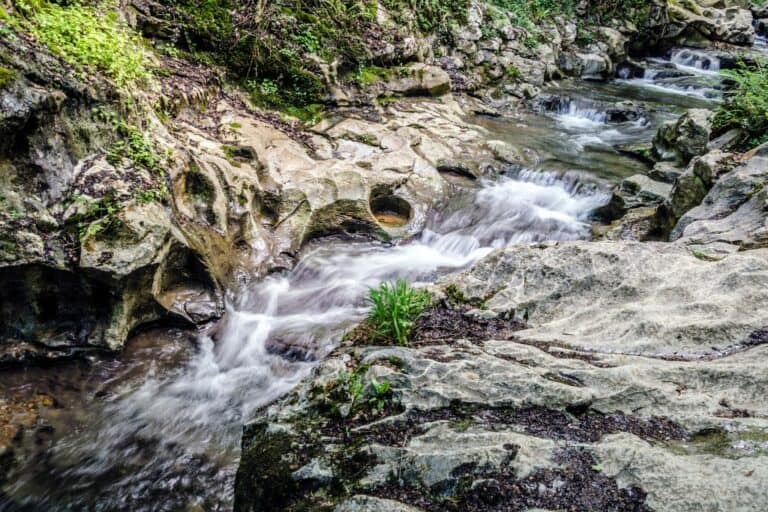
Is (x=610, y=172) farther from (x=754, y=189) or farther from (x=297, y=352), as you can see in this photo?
(x=297, y=352)

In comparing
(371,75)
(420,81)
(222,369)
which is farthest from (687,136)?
(222,369)

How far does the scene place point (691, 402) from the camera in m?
2.82

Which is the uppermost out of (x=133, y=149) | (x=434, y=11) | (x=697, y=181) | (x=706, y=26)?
(x=434, y=11)

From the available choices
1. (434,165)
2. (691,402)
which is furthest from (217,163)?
(691,402)

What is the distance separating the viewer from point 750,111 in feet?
24.3

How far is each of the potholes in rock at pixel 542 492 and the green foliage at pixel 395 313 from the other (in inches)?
66.8

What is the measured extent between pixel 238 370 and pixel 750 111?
8718 mm

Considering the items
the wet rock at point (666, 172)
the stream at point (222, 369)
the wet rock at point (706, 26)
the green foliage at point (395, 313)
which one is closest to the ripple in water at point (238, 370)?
the stream at point (222, 369)

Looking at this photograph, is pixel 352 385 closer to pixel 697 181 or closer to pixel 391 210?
pixel 391 210

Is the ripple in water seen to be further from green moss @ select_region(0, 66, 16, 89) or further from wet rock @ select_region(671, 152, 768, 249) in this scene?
green moss @ select_region(0, 66, 16, 89)

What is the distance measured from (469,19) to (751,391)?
15539 millimetres

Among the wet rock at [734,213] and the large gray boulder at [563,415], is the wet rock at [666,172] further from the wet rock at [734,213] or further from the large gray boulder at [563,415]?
the large gray boulder at [563,415]

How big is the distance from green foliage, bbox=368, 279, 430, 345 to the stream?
1.77 meters

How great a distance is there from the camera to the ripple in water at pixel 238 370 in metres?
4.35
